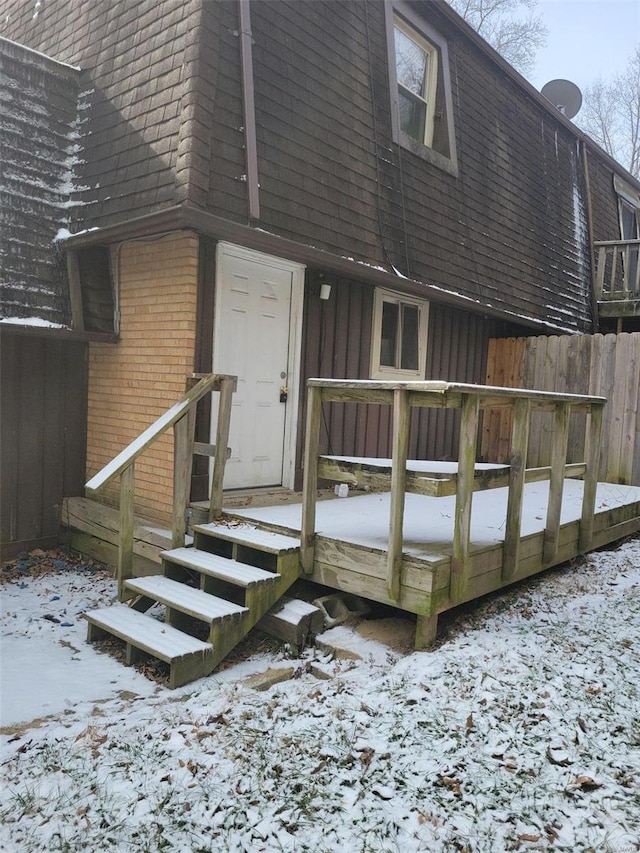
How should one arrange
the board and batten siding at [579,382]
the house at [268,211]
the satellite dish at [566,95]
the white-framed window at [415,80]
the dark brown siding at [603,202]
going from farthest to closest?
1. the satellite dish at [566,95]
2. the dark brown siding at [603,202]
3. the board and batten siding at [579,382]
4. the white-framed window at [415,80]
5. the house at [268,211]

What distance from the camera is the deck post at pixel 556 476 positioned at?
4.80 m

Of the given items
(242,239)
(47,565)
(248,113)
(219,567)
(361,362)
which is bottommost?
(47,565)

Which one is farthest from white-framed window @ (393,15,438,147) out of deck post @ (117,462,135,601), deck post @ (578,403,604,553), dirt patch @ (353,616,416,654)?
dirt patch @ (353,616,416,654)

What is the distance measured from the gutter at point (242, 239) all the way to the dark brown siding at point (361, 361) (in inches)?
13.6

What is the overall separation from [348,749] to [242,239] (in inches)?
155

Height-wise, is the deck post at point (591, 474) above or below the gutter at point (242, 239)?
below

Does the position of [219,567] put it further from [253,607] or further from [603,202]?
[603,202]

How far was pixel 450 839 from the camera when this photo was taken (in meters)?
2.29

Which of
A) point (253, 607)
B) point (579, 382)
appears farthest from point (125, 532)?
point (579, 382)

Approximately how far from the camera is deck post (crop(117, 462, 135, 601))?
4523 mm

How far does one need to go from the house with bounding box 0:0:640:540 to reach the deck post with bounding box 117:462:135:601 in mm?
1031

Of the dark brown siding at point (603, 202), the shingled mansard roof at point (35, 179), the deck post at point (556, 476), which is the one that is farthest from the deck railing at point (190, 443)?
the dark brown siding at point (603, 202)

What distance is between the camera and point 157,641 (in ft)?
12.7

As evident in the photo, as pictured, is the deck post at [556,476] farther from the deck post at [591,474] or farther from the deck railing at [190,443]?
the deck railing at [190,443]
